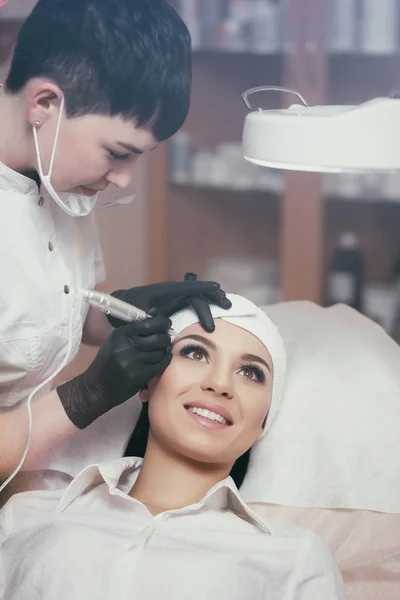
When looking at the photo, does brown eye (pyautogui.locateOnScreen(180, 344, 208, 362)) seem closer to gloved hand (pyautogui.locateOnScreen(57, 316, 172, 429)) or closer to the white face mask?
gloved hand (pyautogui.locateOnScreen(57, 316, 172, 429))

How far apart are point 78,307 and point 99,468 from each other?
0.27 m

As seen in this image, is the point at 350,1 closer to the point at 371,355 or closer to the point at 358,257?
the point at 358,257

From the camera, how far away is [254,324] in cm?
130

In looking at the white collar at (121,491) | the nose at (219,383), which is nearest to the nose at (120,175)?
the nose at (219,383)

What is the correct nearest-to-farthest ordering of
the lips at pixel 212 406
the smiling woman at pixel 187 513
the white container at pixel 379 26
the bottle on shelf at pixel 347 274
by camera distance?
the smiling woman at pixel 187 513, the lips at pixel 212 406, the white container at pixel 379 26, the bottle on shelf at pixel 347 274

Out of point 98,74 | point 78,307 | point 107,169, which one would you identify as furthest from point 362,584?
point 98,74

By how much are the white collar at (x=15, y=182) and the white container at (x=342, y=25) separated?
60.8 inches

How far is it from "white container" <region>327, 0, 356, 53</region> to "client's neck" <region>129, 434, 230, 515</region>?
166 cm

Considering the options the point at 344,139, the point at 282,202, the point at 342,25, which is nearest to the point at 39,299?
the point at 344,139

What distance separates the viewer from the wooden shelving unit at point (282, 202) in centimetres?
254

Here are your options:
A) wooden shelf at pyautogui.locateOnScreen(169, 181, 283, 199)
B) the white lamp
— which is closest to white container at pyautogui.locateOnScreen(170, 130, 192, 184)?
wooden shelf at pyautogui.locateOnScreen(169, 181, 283, 199)

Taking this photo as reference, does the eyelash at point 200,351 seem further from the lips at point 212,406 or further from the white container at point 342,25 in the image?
the white container at point 342,25

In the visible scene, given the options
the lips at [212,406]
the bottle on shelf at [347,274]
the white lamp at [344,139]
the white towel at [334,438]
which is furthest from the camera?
the bottle on shelf at [347,274]

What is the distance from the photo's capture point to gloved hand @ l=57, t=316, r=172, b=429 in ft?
3.85
